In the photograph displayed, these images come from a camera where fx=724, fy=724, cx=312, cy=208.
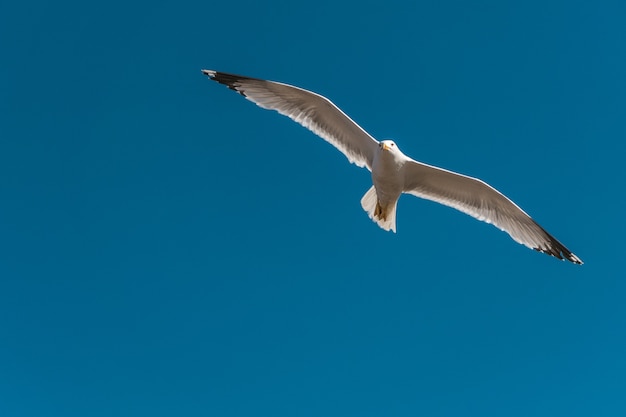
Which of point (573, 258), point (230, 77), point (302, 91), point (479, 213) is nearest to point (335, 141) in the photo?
point (302, 91)

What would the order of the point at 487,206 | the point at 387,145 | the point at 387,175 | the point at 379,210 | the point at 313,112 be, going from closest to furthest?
the point at 387,145, the point at 387,175, the point at 313,112, the point at 379,210, the point at 487,206

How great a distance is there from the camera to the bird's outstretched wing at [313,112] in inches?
382

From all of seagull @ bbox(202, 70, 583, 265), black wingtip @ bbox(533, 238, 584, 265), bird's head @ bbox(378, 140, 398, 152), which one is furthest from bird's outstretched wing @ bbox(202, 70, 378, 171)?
black wingtip @ bbox(533, 238, 584, 265)

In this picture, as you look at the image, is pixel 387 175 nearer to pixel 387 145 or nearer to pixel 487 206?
pixel 387 145

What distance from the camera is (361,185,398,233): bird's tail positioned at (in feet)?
32.7

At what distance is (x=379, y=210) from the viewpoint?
1004 centimetres

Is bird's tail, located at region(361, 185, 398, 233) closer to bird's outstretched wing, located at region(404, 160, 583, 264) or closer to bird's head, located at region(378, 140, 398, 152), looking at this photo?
bird's outstretched wing, located at region(404, 160, 583, 264)

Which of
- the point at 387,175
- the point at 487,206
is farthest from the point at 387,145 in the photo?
the point at 487,206

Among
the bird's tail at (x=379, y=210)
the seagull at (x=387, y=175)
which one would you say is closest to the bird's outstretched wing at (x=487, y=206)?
the seagull at (x=387, y=175)

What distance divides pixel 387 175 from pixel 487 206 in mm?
1894

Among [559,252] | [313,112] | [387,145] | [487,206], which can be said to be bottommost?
[559,252]

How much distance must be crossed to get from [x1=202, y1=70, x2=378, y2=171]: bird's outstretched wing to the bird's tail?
441 millimetres

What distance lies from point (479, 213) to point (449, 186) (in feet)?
1.98

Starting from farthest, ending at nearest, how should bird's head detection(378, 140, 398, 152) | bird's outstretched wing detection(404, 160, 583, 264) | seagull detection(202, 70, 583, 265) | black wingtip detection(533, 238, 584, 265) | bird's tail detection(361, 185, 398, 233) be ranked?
black wingtip detection(533, 238, 584, 265)
bird's outstretched wing detection(404, 160, 583, 264)
bird's tail detection(361, 185, 398, 233)
seagull detection(202, 70, 583, 265)
bird's head detection(378, 140, 398, 152)
